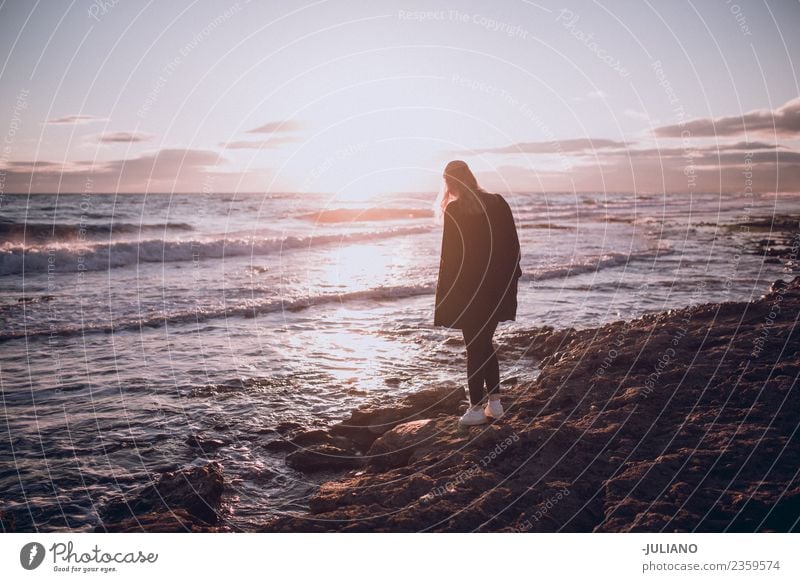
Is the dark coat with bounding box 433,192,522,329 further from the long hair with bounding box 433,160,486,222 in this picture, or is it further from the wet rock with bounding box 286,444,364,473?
the wet rock with bounding box 286,444,364,473

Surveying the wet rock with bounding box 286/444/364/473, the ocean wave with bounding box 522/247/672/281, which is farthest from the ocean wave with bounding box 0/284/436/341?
the wet rock with bounding box 286/444/364/473

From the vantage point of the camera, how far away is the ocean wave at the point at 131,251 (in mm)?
21828

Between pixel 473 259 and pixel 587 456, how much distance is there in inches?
84.2

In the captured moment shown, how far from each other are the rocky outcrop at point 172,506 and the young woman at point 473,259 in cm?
259

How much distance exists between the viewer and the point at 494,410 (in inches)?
235

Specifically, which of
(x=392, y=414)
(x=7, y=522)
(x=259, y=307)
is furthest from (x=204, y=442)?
(x=259, y=307)

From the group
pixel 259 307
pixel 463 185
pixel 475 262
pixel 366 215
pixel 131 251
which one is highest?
pixel 366 215

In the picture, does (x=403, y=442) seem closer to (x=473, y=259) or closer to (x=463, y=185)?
(x=473, y=259)

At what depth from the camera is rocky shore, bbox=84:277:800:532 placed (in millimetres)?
4391

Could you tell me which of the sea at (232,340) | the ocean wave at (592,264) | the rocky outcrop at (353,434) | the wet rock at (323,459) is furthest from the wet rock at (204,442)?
the ocean wave at (592,264)

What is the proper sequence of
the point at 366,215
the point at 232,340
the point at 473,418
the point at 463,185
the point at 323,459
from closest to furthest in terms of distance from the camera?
1. the point at 463,185
2. the point at 473,418
3. the point at 323,459
4. the point at 232,340
5. the point at 366,215

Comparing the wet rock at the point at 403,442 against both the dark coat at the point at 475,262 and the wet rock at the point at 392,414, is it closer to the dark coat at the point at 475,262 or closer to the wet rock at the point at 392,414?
the wet rock at the point at 392,414

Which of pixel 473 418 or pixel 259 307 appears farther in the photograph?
pixel 259 307
